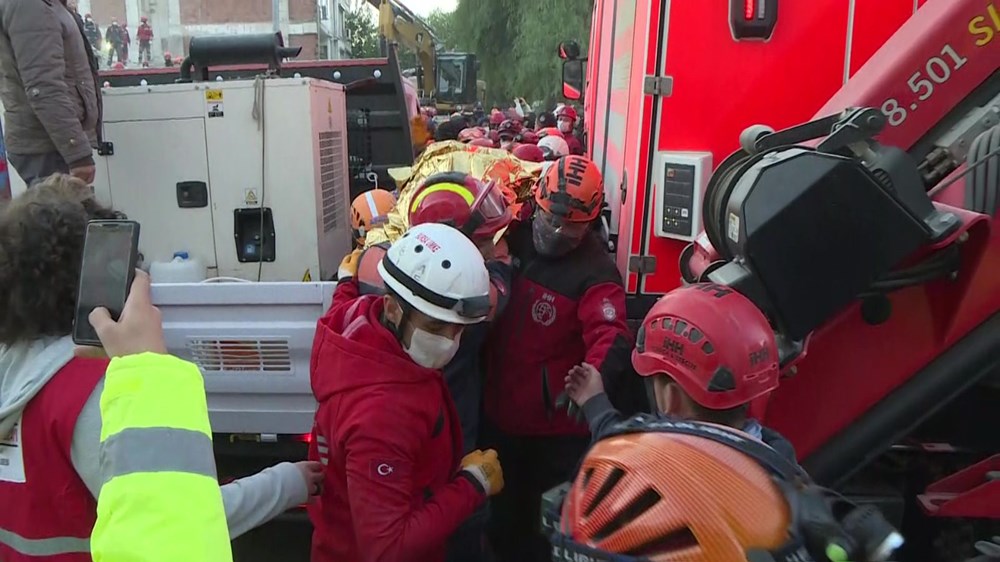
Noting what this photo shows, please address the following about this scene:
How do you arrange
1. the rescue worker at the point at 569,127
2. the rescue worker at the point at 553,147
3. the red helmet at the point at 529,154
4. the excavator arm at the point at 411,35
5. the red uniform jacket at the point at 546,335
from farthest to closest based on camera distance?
the excavator arm at the point at 411,35
the rescue worker at the point at 569,127
the rescue worker at the point at 553,147
the red helmet at the point at 529,154
the red uniform jacket at the point at 546,335

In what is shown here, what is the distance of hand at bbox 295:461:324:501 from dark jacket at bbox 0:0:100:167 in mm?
2232

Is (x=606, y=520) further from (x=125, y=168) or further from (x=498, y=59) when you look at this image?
(x=498, y=59)

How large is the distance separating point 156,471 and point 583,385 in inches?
62.0

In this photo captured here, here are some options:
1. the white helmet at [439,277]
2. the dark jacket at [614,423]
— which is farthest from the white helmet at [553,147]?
the white helmet at [439,277]

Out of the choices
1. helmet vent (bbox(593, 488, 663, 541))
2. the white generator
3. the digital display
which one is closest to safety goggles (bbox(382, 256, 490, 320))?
helmet vent (bbox(593, 488, 663, 541))

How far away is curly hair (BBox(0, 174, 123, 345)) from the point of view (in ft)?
5.00

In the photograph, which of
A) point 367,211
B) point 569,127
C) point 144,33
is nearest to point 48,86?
point 367,211

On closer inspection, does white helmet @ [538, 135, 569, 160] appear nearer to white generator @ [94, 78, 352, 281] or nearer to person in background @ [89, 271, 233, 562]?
white generator @ [94, 78, 352, 281]

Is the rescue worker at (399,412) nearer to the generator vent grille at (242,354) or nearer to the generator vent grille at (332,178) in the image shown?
the generator vent grille at (242,354)

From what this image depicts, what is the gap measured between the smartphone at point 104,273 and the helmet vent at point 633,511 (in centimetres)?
90

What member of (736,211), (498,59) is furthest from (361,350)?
(498,59)

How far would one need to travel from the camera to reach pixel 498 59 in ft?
85.0

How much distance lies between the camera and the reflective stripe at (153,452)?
1179mm

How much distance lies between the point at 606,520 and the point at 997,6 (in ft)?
Result: 5.96
